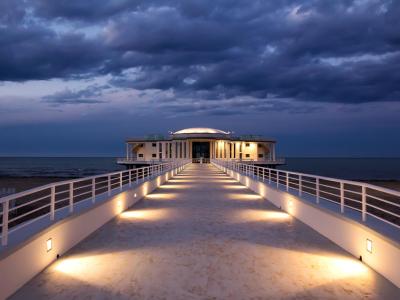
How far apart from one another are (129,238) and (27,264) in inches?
113

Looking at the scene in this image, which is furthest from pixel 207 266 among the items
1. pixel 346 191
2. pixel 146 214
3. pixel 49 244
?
pixel 346 191

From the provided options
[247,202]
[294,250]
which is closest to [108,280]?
[294,250]

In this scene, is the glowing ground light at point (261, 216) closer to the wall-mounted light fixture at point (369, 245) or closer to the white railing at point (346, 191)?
the white railing at point (346, 191)

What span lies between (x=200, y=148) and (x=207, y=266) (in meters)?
66.6

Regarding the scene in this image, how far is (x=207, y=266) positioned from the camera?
590 cm

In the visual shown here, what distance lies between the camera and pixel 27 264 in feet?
17.1

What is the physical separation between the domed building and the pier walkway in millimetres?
56618

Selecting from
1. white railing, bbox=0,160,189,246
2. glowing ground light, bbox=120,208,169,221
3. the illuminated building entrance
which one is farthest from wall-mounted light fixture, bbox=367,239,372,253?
the illuminated building entrance

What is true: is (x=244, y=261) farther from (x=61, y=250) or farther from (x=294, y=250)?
(x=61, y=250)

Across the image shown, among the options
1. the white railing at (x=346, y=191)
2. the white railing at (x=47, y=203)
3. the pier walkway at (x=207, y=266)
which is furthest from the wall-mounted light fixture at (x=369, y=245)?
the white railing at (x=47, y=203)

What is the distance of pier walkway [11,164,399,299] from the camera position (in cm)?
482

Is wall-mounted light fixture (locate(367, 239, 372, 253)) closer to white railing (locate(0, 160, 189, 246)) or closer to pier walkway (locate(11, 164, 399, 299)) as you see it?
pier walkway (locate(11, 164, 399, 299))

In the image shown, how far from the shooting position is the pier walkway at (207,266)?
4.82 meters

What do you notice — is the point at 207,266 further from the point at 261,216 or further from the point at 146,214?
the point at 146,214
